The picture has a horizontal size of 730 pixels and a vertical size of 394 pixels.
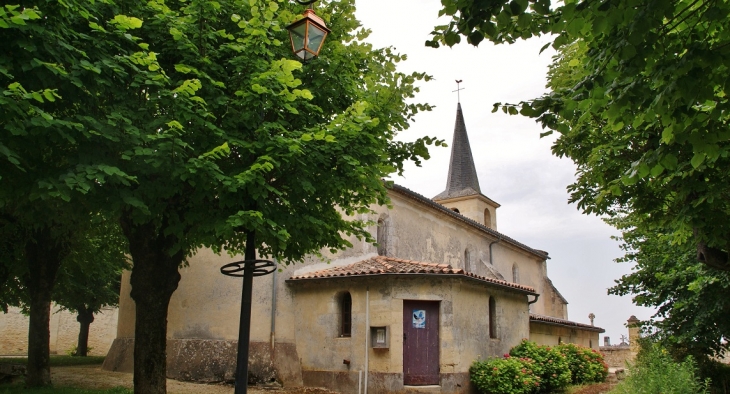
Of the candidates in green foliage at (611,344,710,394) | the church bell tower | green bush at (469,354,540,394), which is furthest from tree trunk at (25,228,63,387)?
the church bell tower

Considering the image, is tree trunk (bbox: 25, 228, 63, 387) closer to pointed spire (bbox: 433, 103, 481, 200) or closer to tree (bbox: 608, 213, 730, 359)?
tree (bbox: 608, 213, 730, 359)

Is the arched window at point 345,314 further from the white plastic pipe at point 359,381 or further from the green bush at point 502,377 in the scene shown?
the green bush at point 502,377

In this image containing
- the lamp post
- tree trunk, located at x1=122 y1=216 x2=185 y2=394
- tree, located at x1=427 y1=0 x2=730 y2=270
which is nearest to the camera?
tree, located at x1=427 y1=0 x2=730 y2=270

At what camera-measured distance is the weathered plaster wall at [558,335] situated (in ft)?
73.9

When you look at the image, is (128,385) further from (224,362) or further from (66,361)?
(66,361)

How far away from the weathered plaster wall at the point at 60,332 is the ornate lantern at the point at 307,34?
104 feet

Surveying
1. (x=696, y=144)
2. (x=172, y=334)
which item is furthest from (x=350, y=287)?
(x=696, y=144)

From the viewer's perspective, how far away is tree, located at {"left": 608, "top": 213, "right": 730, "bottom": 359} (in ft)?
45.9

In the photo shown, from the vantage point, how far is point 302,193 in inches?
348

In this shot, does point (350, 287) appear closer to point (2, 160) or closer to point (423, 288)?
point (423, 288)

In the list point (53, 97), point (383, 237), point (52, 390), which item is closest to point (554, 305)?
point (383, 237)

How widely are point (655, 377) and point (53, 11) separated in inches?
474

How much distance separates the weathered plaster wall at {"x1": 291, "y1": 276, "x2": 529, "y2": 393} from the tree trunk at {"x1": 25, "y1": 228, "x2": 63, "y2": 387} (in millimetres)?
6708

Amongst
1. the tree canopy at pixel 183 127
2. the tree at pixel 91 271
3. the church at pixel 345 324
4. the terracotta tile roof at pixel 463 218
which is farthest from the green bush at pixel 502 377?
the tree at pixel 91 271
